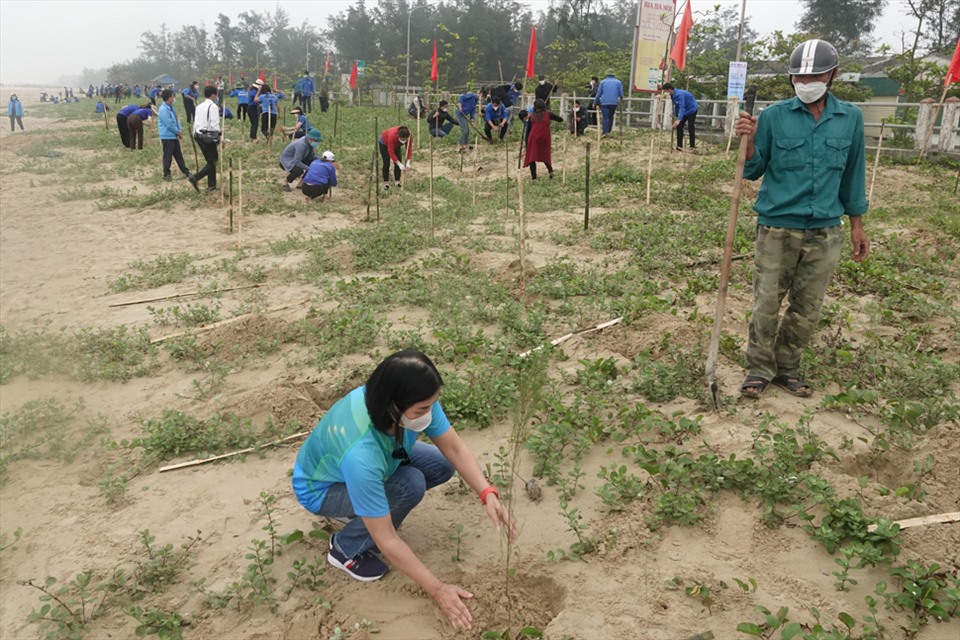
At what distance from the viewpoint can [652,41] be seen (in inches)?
594

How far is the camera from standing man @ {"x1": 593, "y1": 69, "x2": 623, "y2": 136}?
14453 mm

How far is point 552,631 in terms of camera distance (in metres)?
2.34

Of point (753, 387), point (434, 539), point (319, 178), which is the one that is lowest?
point (434, 539)

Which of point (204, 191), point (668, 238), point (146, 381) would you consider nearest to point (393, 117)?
point (204, 191)

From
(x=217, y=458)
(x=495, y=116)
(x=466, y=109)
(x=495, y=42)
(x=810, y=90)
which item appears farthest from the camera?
A: (x=495, y=42)

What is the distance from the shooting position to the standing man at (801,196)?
136 inches

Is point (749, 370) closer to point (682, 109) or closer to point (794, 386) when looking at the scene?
point (794, 386)

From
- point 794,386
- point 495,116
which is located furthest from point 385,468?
point 495,116

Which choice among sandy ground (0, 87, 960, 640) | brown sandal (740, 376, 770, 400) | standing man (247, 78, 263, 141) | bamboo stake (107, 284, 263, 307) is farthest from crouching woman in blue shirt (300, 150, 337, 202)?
brown sandal (740, 376, 770, 400)

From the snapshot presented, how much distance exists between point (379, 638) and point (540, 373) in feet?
3.96

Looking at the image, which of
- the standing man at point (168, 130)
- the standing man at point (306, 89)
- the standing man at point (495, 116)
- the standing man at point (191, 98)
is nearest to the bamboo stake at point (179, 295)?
the standing man at point (168, 130)

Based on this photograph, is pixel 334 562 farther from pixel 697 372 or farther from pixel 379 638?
pixel 697 372

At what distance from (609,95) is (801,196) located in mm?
11860

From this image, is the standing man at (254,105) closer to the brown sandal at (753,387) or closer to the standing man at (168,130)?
the standing man at (168,130)
